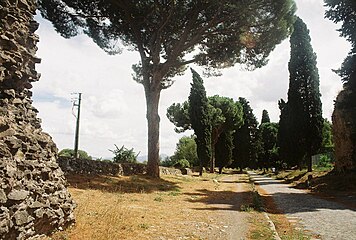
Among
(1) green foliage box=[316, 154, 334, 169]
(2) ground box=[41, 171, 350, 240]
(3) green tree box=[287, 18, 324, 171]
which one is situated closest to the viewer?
(2) ground box=[41, 171, 350, 240]

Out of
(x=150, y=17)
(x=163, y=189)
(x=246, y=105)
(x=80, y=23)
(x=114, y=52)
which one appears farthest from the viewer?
(x=246, y=105)

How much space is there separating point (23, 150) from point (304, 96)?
29.2 metres

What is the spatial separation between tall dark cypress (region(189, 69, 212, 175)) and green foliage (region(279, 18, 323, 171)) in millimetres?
9634

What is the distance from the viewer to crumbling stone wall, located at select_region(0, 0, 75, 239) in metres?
4.83

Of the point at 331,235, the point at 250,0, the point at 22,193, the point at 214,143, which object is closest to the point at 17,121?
the point at 22,193

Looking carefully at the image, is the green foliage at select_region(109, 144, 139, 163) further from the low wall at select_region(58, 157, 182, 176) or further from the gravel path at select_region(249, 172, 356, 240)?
the gravel path at select_region(249, 172, 356, 240)

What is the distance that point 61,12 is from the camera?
66.2 feet

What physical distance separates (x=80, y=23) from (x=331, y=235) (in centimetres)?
1971

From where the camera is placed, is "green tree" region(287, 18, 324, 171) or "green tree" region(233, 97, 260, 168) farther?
"green tree" region(233, 97, 260, 168)

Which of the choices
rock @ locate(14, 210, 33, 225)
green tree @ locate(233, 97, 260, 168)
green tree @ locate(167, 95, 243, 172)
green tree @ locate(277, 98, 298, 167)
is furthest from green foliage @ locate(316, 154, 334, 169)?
rock @ locate(14, 210, 33, 225)

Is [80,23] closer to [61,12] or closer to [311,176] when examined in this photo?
[61,12]

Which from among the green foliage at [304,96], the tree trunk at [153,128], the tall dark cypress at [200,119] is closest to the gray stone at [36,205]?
the tree trunk at [153,128]

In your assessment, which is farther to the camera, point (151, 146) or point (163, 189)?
point (151, 146)

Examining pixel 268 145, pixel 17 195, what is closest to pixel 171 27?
pixel 17 195
